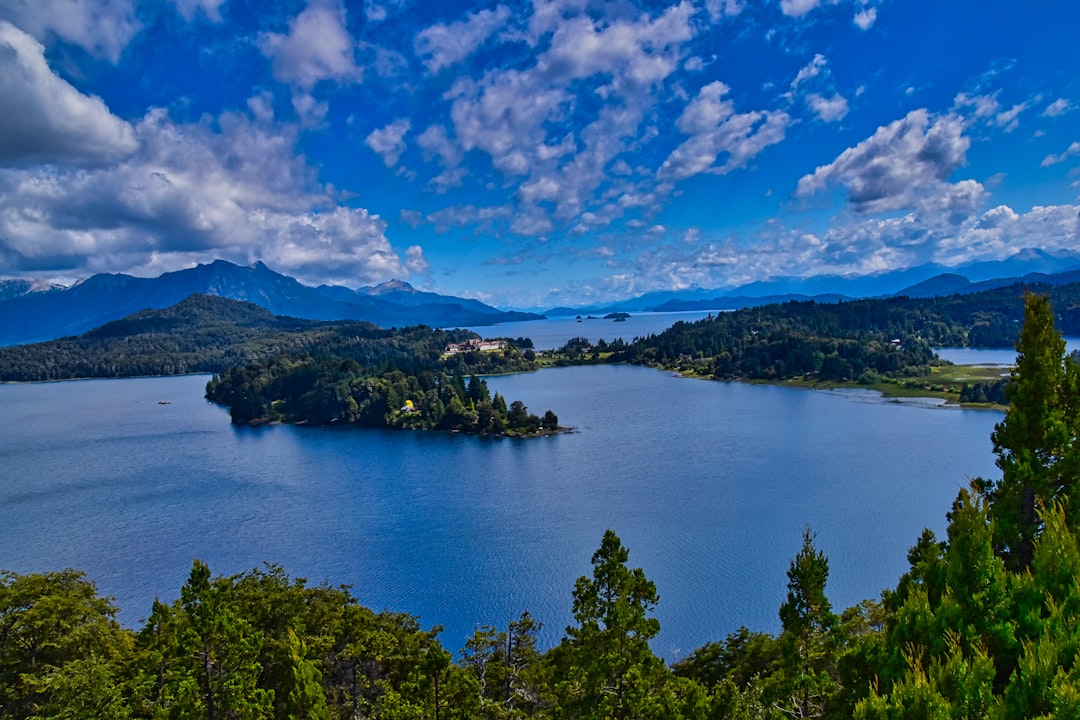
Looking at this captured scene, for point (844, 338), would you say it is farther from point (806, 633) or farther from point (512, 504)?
point (806, 633)

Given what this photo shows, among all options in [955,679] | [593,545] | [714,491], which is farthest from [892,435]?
[955,679]

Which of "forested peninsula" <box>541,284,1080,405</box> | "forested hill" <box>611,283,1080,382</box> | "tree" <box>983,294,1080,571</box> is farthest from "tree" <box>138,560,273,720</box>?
"forested hill" <box>611,283,1080,382</box>

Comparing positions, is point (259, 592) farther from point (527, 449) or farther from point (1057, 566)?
point (527, 449)

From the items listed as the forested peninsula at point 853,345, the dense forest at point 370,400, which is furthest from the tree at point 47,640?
the forested peninsula at point 853,345

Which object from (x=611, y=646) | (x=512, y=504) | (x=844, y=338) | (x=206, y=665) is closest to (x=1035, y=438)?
(x=611, y=646)

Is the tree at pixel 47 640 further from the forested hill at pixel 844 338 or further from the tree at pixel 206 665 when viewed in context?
the forested hill at pixel 844 338

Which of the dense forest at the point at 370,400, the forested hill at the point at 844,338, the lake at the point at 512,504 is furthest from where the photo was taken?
the forested hill at the point at 844,338
